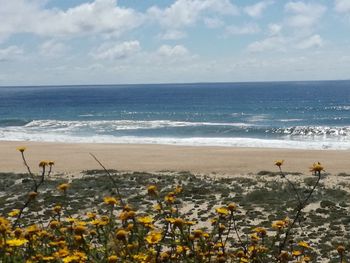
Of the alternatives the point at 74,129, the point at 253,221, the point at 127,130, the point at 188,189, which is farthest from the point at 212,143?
the point at 253,221

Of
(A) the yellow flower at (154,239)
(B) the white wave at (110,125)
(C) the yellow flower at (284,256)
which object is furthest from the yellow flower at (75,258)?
(B) the white wave at (110,125)

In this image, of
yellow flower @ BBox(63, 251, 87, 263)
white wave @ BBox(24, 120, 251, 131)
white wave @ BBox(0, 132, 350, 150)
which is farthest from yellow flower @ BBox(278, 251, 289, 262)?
white wave @ BBox(24, 120, 251, 131)

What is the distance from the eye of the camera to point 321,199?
51.2 ft

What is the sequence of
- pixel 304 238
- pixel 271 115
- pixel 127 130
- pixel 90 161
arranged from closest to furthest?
1. pixel 304 238
2. pixel 90 161
3. pixel 127 130
4. pixel 271 115

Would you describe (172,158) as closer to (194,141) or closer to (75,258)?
(194,141)

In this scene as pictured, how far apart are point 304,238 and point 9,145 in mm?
29872

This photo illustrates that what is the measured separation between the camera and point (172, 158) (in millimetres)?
29406

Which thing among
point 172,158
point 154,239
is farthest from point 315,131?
point 154,239

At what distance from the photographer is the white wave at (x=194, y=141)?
36656mm

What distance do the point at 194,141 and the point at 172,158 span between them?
38.5ft

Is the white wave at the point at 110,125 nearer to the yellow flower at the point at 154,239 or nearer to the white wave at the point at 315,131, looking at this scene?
the white wave at the point at 315,131

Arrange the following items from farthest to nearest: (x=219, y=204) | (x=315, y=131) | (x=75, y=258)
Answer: (x=315, y=131) < (x=219, y=204) < (x=75, y=258)

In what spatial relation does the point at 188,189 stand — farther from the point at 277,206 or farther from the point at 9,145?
the point at 9,145

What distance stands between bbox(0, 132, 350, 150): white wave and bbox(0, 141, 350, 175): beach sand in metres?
3.69
